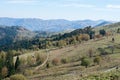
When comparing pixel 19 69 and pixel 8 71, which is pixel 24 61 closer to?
pixel 19 69

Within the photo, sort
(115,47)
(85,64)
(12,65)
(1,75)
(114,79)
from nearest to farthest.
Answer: (114,79), (85,64), (1,75), (12,65), (115,47)

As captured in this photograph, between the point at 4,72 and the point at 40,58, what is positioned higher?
the point at 40,58

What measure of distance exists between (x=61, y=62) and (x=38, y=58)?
3074 cm

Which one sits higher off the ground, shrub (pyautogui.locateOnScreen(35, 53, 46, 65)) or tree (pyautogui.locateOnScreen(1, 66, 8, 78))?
shrub (pyautogui.locateOnScreen(35, 53, 46, 65))

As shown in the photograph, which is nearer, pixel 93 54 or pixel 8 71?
pixel 8 71

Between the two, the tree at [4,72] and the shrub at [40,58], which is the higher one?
the shrub at [40,58]

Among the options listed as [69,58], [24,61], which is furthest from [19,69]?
[69,58]

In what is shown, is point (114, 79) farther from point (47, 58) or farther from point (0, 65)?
point (47, 58)

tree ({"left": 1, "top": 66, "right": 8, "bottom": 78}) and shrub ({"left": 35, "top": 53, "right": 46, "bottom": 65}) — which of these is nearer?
tree ({"left": 1, "top": 66, "right": 8, "bottom": 78})

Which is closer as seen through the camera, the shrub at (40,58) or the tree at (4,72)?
the tree at (4,72)

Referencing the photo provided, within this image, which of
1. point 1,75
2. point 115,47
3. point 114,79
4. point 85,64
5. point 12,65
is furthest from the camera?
point 115,47

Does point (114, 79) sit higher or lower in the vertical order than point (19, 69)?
higher

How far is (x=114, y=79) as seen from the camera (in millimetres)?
46875

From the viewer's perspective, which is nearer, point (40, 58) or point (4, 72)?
point (4, 72)
